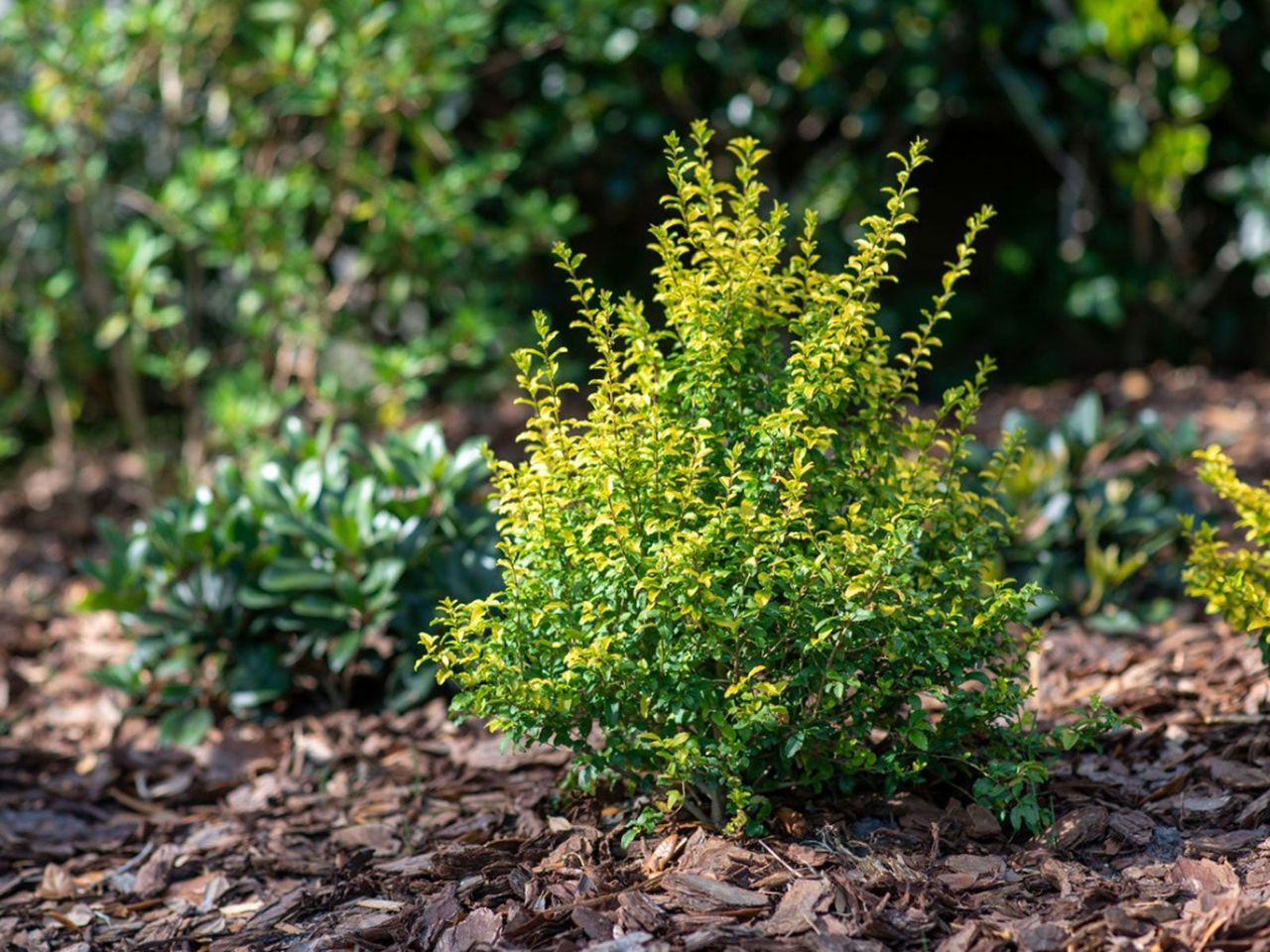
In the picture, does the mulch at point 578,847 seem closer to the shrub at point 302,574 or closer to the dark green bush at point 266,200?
the shrub at point 302,574

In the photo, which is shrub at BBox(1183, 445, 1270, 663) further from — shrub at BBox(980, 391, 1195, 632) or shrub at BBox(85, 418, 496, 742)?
shrub at BBox(85, 418, 496, 742)

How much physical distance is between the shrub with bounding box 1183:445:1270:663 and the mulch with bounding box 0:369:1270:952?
1.13 ft

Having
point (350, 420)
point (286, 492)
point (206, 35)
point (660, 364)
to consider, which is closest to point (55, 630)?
point (350, 420)

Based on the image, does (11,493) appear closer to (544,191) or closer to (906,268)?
(544,191)

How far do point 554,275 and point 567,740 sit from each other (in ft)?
13.3

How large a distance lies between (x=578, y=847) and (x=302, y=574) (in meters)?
1.22

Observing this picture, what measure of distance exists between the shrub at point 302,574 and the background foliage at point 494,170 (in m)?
1.08

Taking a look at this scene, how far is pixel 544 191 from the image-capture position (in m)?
5.90

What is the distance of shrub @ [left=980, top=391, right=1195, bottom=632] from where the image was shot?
3.73 m

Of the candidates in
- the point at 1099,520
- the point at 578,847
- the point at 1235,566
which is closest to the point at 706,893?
the point at 578,847

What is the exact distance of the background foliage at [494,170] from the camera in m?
4.79

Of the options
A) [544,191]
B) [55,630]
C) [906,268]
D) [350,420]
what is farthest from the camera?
[906,268]

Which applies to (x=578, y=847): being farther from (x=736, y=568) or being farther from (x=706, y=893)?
(x=736, y=568)

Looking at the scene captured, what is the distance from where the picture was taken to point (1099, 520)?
12.5 ft
